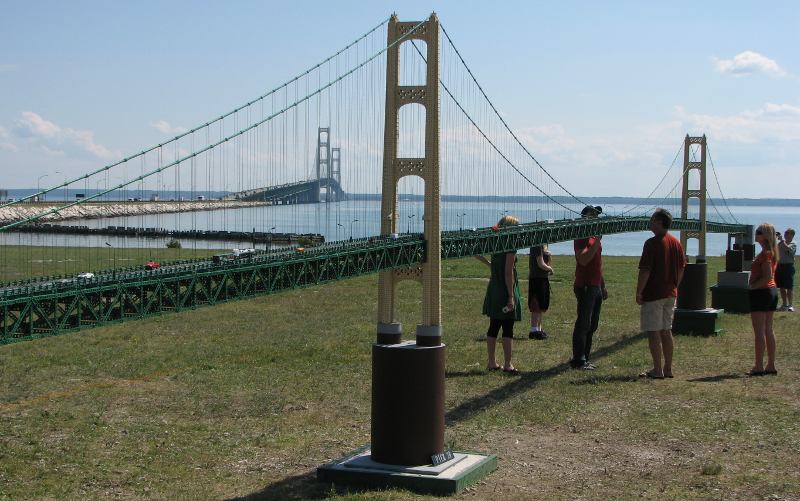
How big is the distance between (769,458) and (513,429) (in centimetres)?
297

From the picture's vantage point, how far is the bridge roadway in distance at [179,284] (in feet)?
36.7

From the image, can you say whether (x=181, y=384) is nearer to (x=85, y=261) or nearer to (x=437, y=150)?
(x=437, y=150)

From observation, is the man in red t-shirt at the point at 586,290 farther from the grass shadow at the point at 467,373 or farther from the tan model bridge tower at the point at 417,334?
the tan model bridge tower at the point at 417,334

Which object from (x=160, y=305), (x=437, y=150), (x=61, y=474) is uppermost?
(x=437, y=150)

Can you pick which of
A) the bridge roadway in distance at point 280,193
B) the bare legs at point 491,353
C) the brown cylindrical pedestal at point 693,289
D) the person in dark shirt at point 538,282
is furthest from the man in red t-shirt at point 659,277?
the bridge roadway in distance at point 280,193

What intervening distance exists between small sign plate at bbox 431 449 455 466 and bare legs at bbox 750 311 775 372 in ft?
22.2

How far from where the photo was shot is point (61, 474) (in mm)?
11148

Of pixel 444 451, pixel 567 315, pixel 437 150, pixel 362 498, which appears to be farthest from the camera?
pixel 567 315

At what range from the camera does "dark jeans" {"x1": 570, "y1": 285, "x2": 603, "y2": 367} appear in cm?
1656

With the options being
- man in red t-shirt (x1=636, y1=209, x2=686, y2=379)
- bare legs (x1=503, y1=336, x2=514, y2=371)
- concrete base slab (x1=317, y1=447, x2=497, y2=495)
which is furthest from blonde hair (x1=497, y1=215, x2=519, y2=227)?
concrete base slab (x1=317, y1=447, x2=497, y2=495)

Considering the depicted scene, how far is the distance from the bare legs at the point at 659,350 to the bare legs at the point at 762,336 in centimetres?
132

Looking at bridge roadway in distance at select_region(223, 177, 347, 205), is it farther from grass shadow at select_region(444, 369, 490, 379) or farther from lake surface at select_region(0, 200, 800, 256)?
grass shadow at select_region(444, 369, 490, 379)

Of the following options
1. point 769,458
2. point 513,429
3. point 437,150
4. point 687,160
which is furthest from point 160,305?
point 687,160

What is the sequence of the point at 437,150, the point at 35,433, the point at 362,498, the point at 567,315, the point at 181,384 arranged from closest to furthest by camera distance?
the point at 362,498 < the point at 437,150 < the point at 35,433 < the point at 181,384 < the point at 567,315
